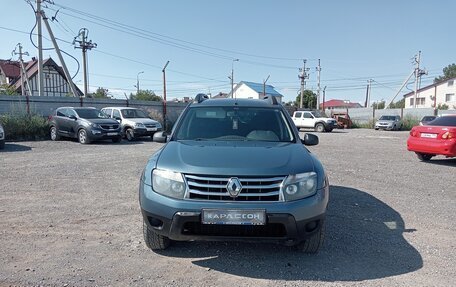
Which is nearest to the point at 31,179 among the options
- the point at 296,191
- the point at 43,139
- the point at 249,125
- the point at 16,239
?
the point at 16,239

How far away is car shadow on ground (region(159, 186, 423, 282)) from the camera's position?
3.24 meters

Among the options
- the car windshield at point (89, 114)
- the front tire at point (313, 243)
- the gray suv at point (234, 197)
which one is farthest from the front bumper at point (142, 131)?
the front tire at point (313, 243)

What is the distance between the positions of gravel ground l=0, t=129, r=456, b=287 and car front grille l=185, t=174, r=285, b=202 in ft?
2.48

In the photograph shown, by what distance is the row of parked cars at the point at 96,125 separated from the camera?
48.1ft

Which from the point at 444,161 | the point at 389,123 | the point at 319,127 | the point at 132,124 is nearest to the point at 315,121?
the point at 319,127

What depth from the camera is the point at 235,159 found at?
129 inches

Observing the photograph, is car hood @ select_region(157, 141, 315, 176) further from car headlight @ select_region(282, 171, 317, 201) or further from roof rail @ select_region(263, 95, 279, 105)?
roof rail @ select_region(263, 95, 279, 105)

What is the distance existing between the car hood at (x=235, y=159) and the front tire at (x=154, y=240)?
0.74 m

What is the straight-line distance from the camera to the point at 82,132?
14797mm

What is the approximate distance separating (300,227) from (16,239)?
128 inches

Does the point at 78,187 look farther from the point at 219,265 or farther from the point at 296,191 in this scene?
the point at 296,191

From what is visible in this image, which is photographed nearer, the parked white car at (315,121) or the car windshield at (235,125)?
the car windshield at (235,125)

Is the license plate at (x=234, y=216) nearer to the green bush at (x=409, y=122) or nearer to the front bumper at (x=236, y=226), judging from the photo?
the front bumper at (x=236, y=226)

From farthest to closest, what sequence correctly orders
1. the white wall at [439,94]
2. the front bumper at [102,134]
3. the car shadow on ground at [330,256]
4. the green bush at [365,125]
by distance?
the white wall at [439,94], the green bush at [365,125], the front bumper at [102,134], the car shadow on ground at [330,256]
